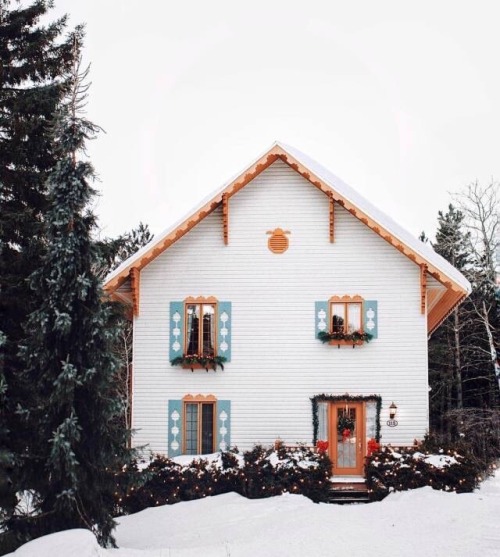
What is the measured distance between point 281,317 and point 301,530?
23.2 feet

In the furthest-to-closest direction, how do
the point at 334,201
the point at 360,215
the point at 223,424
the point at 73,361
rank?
the point at 334,201 < the point at 223,424 < the point at 360,215 < the point at 73,361

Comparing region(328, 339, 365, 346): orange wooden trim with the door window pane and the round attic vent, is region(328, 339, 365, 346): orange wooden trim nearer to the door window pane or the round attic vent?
the door window pane

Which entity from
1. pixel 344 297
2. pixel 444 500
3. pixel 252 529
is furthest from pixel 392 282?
pixel 252 529

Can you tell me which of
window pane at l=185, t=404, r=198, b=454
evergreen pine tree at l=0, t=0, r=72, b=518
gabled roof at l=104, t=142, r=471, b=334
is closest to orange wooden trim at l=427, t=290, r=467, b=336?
gabled roof at l=104, t=142, r=471, b=334

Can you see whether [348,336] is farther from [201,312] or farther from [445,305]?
[445,305]

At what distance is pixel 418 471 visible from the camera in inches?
745

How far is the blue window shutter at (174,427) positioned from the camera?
21.0m

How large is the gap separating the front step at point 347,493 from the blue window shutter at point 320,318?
3.88 meters

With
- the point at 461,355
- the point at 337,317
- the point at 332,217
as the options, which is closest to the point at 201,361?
the point at 337,317

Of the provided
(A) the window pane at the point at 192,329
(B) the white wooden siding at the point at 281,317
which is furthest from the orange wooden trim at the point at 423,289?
(A) the window pane at the point at 192,329

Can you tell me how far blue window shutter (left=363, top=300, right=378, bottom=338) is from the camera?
69.1ft

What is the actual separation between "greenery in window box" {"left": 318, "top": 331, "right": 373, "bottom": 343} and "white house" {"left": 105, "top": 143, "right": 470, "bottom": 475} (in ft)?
0.10

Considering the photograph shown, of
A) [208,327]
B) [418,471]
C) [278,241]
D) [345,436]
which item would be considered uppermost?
[278,241]

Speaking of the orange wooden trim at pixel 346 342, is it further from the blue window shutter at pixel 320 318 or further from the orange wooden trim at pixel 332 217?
the orange wooden trim at pixel 332 217
